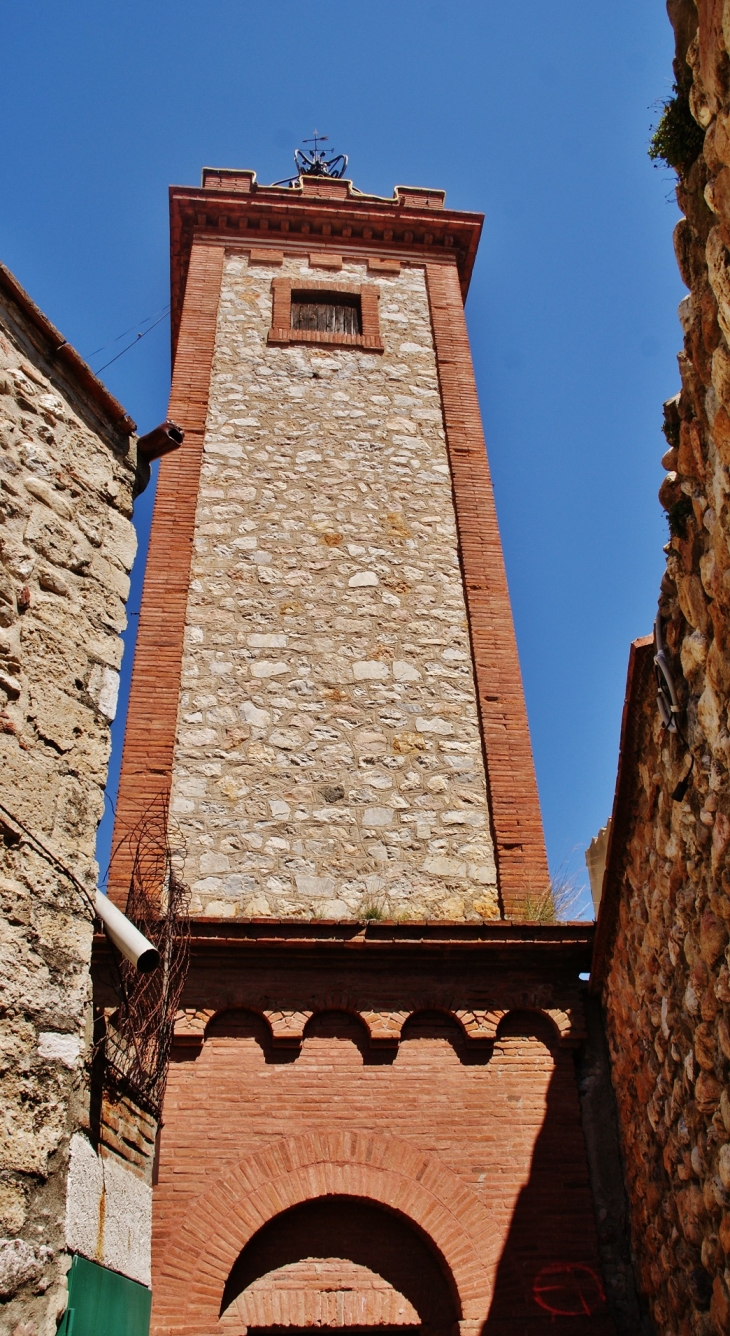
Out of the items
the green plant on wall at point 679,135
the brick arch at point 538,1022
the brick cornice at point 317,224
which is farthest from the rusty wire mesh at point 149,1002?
the brick cornice at point 317,224

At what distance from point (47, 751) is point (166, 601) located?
4939 mm

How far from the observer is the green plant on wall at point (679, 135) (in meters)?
4.04

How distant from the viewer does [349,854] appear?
736cm

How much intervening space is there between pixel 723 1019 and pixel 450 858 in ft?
11.8

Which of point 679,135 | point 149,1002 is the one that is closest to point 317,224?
point 679,135

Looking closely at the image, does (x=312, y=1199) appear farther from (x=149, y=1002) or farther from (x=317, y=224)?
(x=317, y=224)

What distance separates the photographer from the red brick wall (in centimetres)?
550

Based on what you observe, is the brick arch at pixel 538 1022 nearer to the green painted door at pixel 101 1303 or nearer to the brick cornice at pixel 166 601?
the brick cornice at pixel 166 601

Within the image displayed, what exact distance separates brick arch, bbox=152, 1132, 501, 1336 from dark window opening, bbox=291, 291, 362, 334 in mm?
8278

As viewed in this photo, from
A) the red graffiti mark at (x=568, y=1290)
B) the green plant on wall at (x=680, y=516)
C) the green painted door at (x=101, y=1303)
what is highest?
Result: the green plant on wall at (x=680, y=516)

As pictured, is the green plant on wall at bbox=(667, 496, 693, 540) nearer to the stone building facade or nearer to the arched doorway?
the stone building facade

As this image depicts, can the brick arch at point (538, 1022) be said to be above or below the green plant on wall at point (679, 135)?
below

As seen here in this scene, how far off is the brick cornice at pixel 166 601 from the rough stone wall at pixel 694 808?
350 cm

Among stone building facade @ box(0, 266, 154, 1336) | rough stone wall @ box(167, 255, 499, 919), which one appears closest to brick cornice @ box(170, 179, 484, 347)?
rough stone wall @ box(167, 255, 499, 919)
